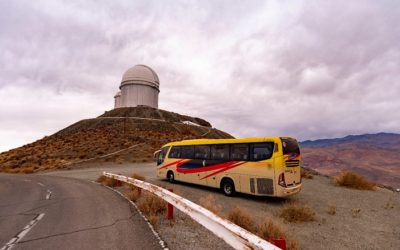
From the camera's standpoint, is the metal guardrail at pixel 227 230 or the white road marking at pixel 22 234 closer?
the metal guardrail at pixel 227 230

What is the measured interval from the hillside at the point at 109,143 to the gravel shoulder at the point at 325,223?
29.1 m

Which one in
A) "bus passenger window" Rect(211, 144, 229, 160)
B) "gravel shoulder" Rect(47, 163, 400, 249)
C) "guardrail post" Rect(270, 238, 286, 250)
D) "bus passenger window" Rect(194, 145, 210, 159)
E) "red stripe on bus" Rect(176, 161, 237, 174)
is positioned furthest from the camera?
"bus passenger window" Rect(194, 145, 210, 159)

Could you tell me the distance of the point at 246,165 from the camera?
1302 centimetres

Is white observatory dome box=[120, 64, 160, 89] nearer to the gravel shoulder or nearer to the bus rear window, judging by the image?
the gravel shoulder

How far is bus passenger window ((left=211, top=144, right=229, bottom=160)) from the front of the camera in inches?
559

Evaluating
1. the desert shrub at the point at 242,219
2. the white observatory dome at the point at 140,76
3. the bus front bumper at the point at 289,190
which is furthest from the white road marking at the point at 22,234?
the white observatory dome at the point at 140,76

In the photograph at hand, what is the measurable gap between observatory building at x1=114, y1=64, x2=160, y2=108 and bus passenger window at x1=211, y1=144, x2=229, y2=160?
70.9 m

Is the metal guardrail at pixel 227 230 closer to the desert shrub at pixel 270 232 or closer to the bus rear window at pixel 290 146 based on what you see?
the desert shrub at pixel 270 232

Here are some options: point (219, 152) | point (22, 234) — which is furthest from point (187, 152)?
point (22, 234)

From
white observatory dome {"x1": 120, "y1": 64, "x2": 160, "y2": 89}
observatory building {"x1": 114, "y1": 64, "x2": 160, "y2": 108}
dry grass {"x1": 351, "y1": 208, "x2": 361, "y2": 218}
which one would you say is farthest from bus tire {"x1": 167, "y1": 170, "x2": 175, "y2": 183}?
white observatory dome {"x1": 120, "y1": 64, "x2": 160, "y2": 89}

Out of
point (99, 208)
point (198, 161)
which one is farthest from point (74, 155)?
point (99, 208)

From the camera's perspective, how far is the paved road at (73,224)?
19.5 feet

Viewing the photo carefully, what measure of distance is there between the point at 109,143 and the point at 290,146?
4126 centimetres

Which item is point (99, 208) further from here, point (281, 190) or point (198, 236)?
point (281, 190)
